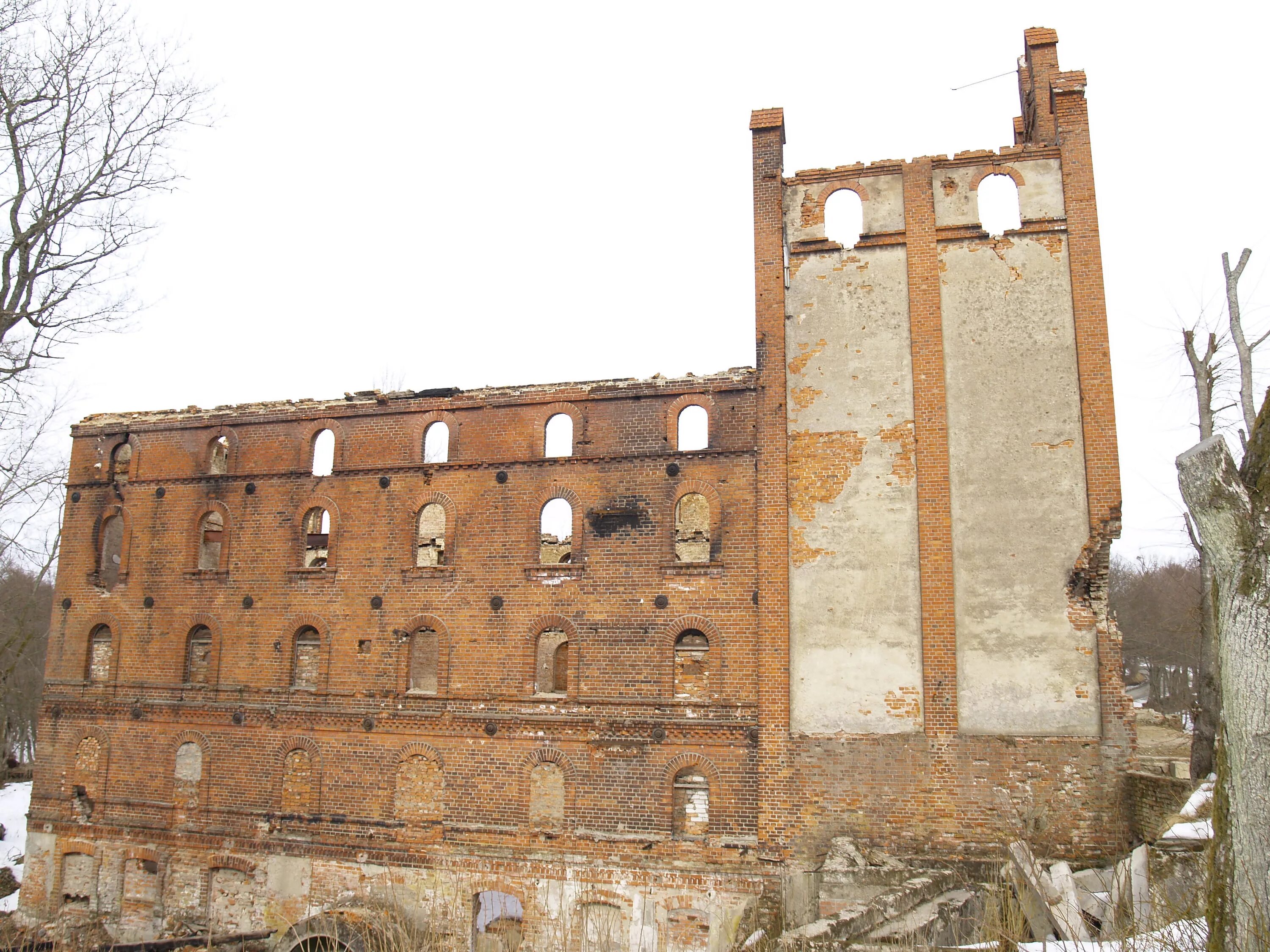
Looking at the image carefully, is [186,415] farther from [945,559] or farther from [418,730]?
[945,559]

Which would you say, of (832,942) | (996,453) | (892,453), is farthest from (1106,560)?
(832,942)

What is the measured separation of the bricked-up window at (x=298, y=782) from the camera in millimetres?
16594

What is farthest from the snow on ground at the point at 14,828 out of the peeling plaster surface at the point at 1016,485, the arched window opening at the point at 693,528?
the peeling plaster surface at the point at 1016,485

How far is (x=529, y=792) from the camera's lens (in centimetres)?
1542

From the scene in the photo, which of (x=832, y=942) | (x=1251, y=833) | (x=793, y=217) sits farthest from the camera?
(x=793, y=217)

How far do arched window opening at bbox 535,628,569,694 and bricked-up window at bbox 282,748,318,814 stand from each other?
4264mm

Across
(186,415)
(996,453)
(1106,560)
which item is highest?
(186,415)

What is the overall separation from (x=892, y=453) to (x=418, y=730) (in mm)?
9163

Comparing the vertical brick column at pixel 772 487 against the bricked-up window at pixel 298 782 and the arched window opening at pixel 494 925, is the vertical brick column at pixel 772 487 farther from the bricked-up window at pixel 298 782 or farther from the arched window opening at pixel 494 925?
the bricked-up window at pixel 298 782

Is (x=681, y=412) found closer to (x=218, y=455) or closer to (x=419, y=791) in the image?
(x=419, y=791)

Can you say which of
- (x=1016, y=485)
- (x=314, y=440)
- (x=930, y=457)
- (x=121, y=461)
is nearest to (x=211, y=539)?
(x=121, y=461)

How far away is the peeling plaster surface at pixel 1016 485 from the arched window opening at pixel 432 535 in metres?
9.06

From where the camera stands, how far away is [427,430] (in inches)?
688

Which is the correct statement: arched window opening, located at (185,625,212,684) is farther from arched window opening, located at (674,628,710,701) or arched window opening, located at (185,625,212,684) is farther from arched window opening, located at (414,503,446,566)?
arched window opening, located at (674,628,710,701)
